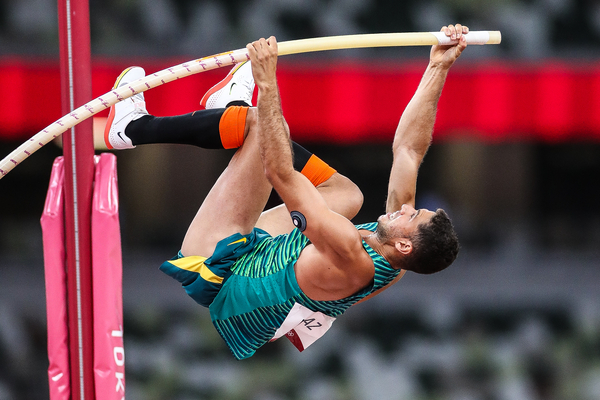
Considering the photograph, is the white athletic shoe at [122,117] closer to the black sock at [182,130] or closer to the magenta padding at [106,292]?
the black sock at [182,130]

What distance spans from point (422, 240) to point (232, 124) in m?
0.99

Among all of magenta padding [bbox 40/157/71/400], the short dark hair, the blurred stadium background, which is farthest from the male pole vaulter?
the blurred stadium background

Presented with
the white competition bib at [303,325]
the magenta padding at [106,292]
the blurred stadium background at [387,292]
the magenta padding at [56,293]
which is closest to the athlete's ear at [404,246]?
the white competition bib at [303,325]

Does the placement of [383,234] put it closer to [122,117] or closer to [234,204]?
[234,204]

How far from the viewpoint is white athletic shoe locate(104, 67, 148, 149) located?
3334 millimetres

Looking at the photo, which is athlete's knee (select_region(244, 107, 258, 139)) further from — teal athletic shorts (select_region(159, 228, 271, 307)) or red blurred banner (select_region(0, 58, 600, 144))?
red blurred banner (select_region(0, 58, 600, 144))

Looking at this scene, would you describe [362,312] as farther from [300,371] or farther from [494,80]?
[494,80]

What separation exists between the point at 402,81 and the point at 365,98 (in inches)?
19.6

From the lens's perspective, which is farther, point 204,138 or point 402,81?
point 402,81

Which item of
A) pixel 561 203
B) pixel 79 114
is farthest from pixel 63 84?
pixel 561 203

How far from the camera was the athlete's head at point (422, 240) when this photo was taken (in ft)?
10.5

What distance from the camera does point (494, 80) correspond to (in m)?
9.04

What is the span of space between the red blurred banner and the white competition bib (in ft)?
17.7

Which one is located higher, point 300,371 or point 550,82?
point 550,82
